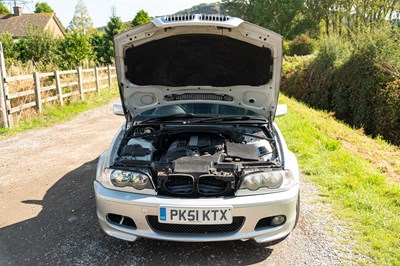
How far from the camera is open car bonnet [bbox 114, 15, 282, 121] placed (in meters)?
3.35

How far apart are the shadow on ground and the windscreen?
1799 mm

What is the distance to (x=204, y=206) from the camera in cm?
250

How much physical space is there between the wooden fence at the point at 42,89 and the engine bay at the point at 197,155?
6.26 meters

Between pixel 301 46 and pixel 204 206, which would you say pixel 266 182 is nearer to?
pixel 204 206

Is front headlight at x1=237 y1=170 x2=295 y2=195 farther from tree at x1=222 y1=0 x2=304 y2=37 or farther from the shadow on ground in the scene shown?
tree at x1=222 y1=0 x2=304 y2=37

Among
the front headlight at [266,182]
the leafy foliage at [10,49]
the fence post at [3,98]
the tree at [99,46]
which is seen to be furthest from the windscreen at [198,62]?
the tree at [99,46]

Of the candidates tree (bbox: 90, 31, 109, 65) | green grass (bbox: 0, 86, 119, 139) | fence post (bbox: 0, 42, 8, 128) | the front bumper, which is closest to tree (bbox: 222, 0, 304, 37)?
tree (bbox: 90, 31, 109, 65)

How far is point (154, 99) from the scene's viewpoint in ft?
13.3

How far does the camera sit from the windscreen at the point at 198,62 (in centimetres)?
360

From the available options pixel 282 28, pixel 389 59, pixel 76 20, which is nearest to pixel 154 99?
pixel 389 59

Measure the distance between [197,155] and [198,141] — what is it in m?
0.34

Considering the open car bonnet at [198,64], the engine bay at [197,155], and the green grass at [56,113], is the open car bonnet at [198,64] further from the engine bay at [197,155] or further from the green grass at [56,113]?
the green grass at [56,113]

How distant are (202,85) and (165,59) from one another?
0.55 m

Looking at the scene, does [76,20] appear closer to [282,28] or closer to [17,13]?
[17,13]
